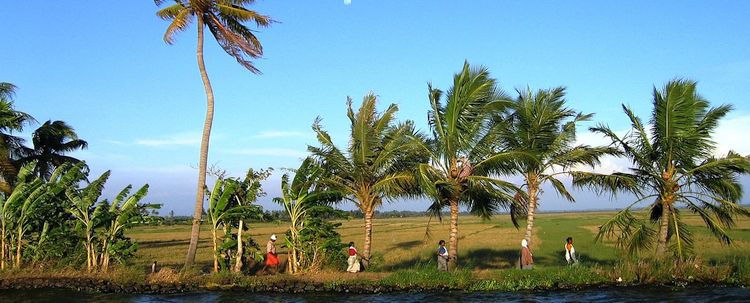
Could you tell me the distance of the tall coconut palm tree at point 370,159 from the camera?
20438 mm

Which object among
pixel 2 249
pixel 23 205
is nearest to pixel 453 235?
pixel 23 205

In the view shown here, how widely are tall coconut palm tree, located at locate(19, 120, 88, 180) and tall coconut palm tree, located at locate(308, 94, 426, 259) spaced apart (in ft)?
50.5

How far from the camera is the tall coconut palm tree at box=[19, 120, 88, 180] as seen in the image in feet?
97.1

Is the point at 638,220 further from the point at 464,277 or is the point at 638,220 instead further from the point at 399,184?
the point at 399,184

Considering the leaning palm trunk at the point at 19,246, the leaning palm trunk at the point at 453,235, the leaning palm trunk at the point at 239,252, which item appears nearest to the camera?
the leaning palm trunk at the point at 239,252

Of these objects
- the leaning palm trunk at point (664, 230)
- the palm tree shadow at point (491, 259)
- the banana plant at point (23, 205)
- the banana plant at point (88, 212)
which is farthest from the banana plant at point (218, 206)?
the leaning palm trunk at point (664, 230)

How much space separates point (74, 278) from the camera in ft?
61.3

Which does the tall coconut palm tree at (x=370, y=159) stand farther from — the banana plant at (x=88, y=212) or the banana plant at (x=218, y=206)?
the banana plant at (x=88, y=212)

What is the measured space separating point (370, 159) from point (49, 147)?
19.3 m

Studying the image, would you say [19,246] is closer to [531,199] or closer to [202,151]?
[202,151]

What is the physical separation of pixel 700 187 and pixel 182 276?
15.9 m

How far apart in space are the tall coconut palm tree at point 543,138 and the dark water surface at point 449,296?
410 cm

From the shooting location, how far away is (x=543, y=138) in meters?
19.9

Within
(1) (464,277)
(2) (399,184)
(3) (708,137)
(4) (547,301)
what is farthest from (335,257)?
(3) (708,137)
